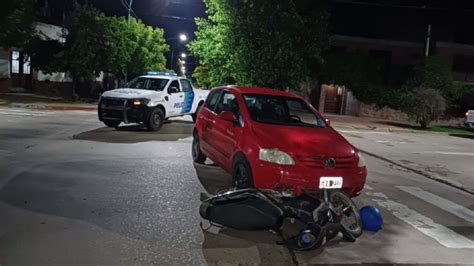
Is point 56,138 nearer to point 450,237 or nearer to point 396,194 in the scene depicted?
point 396,194

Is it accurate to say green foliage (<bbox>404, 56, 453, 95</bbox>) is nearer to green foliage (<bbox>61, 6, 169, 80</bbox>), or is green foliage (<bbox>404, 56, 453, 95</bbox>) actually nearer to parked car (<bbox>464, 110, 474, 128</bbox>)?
parked car (<bbox>464, 110, 474, 128</bbox>)

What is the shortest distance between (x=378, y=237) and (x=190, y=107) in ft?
40.5

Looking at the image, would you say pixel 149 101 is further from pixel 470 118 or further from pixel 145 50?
pixel 470 118

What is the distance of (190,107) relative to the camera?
17.9 meters

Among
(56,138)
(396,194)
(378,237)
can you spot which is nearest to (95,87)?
(56,138)


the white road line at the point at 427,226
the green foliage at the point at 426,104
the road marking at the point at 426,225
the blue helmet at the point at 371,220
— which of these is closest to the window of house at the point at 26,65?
the green foliage at the point at 426,104

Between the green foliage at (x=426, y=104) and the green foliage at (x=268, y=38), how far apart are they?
5.89m

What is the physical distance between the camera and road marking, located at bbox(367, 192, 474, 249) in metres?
6.34

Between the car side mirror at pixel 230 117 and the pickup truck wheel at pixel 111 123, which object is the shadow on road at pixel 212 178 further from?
the pickup truck wheel at pixel 111 123

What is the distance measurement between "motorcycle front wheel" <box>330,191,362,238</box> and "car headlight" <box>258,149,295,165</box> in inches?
29.5

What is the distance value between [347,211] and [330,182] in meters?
0.52

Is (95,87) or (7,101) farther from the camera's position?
(95,87)

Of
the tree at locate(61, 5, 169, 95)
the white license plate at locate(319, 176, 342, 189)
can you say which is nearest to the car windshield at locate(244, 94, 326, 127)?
the white license plate at locate(319, 176, 342, 189)

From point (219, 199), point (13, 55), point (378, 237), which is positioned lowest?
point (378, 237)
